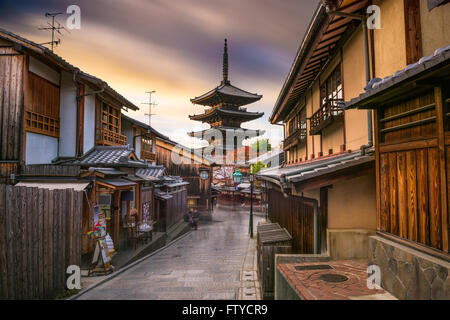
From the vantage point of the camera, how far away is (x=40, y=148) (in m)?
11.5

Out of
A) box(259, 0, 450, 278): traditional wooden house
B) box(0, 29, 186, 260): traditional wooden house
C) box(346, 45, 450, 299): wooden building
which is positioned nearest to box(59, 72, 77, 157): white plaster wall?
Answer: box(0, 29, 186, 260): traditional wooden house

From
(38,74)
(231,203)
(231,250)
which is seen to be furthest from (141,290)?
(231,203)

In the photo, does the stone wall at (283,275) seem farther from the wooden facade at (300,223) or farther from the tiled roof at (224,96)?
the tiled roof at (224,96)

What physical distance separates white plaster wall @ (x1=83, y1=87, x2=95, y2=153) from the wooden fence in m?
6.85

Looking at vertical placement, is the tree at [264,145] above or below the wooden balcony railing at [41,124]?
above

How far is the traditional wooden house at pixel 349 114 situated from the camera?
15.5ft

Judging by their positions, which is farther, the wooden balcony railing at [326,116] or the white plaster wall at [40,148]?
the white plaster wall at [40,148]

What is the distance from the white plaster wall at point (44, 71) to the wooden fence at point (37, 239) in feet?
23.6

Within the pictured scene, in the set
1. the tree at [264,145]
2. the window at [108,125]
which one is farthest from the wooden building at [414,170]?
the tree at [264,145]

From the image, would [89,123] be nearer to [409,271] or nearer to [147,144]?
[147,144]

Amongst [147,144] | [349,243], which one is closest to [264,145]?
[147,144]

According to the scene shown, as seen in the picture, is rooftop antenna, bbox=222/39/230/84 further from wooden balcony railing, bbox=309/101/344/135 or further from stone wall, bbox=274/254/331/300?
stone wall, bbox=274/254/331/300

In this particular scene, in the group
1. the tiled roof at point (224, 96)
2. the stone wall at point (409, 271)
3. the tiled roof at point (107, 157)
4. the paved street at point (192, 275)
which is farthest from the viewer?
the tiled roof at point (224, 96)
